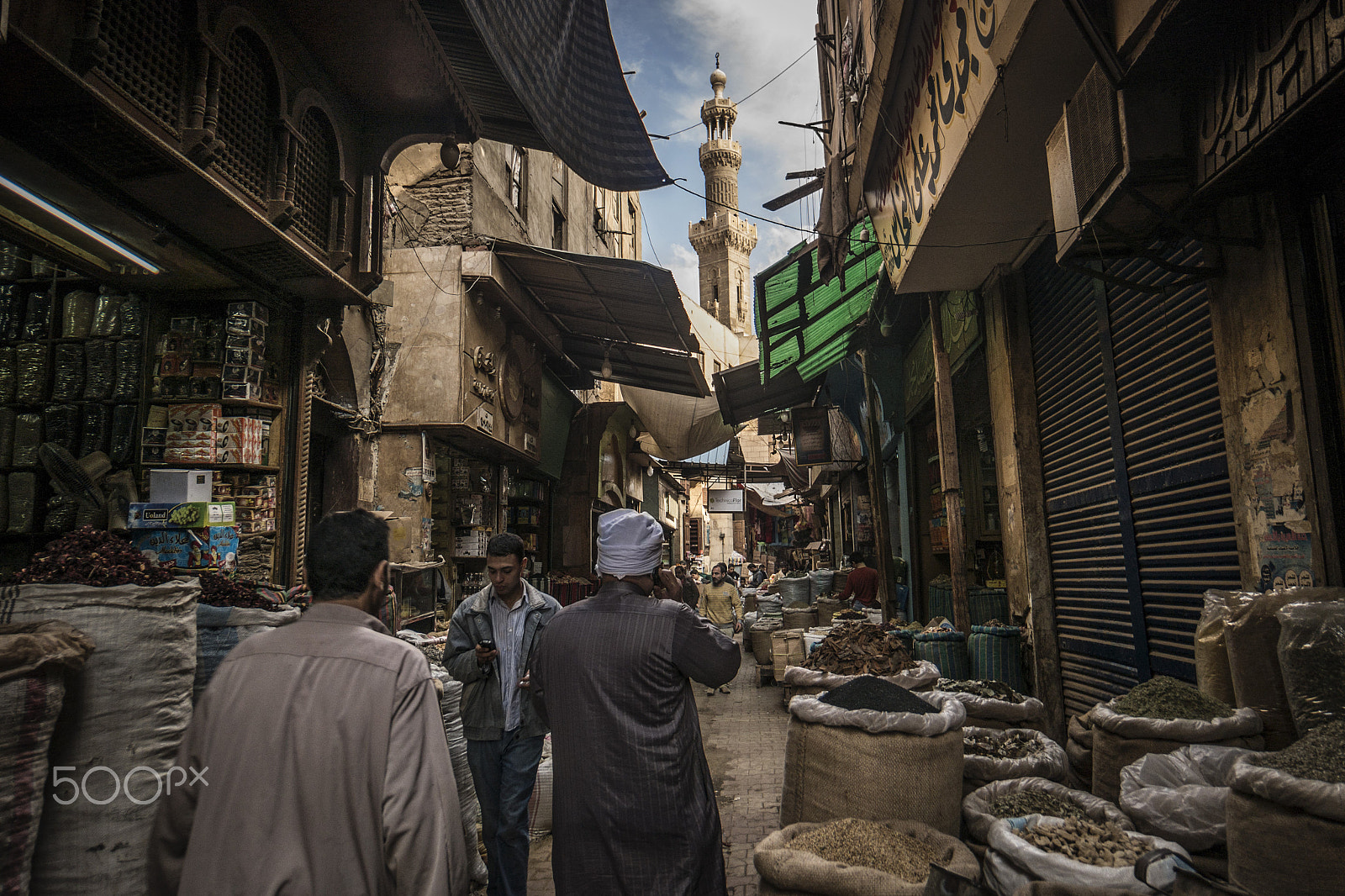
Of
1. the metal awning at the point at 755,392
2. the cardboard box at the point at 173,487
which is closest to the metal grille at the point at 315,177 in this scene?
the cardboard box at the point at 173,487

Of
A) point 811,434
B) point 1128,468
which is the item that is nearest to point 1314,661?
point 1128,468

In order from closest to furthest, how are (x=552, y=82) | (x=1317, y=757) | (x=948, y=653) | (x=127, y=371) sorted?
(x=1317, y=757), (x=127, y=371), (x=948, y=653), (x=552, y=82)

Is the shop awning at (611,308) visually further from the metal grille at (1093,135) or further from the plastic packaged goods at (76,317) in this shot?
the metal grille at (1093,135)

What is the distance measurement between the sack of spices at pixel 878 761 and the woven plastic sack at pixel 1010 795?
70 mm

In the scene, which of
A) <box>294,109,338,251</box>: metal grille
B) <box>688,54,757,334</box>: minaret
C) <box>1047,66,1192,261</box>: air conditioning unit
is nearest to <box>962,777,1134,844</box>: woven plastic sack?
<box>1047,66,1192,261</box>: air conditioning unit

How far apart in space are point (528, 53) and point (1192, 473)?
209 inches

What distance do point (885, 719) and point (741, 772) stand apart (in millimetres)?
3060

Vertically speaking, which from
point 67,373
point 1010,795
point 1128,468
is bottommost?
point 1010,795

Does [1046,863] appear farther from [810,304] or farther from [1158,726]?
[810,304]

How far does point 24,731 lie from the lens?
2184 millimetres

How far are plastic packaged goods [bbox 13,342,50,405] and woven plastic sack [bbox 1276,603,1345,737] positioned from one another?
6.69 meters

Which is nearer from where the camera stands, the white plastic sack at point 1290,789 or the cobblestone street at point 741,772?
the white plastic sack at point 1290,789

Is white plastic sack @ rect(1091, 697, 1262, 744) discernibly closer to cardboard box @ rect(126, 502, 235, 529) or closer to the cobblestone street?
the cobblestone street

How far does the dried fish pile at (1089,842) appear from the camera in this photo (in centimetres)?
233
